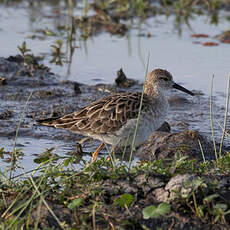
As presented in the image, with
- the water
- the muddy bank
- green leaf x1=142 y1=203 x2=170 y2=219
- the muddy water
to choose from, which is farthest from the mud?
green leaf x1=142 y1=203 x2=170 y2=219

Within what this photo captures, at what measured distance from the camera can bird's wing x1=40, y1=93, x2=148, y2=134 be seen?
6.50 meters

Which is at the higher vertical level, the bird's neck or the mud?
the bird's neck

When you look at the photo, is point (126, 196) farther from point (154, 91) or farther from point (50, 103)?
point (50, 103)

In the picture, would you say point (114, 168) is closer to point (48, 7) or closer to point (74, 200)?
point (74, 200)

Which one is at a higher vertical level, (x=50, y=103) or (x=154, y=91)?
(x=154, y=91)

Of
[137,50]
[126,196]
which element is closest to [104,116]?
[126,196]

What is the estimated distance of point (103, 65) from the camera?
10500 millimetres

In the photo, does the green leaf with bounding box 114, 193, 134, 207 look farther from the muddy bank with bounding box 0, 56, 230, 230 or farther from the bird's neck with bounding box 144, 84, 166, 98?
the bird's neck with bounding box 144, 84, 166, 98

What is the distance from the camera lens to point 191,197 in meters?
4.58

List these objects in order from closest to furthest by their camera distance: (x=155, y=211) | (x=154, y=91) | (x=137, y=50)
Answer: (x=155, y=211)
(x=154, y=91)
(x=137, y=50)

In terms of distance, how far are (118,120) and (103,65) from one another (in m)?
4.13

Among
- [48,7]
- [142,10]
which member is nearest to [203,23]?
[142,10]

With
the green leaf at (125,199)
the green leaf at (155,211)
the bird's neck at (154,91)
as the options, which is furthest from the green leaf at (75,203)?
the bird's neck at (154,91)

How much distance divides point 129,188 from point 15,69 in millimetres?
6006
